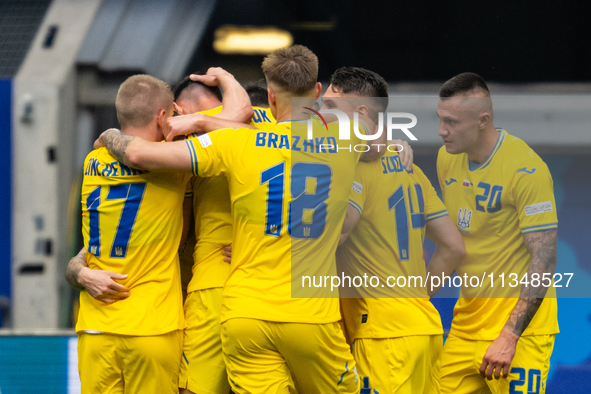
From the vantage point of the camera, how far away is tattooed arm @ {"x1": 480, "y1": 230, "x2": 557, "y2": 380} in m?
3.00

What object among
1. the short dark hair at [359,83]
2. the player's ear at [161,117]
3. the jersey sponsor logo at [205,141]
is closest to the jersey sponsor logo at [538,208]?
the short dark hair at [359,83]

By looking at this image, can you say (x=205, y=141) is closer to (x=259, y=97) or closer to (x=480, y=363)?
(x=259, y=97)

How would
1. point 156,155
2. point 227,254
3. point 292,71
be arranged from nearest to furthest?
point 156,155
point 292,71
point 227,254

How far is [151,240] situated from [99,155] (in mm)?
509

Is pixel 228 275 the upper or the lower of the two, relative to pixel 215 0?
lower

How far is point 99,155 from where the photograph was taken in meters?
2.84

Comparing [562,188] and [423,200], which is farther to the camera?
[562,188]

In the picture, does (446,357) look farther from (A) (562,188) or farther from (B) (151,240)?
(A) (562,188)

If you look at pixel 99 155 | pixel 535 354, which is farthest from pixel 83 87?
pixel 535 354

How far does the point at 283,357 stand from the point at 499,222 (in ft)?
5.07

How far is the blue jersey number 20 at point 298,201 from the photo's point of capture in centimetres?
261

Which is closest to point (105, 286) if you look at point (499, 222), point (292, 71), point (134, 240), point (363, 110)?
point (134, 240)

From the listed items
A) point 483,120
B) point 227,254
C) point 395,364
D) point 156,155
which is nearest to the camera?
point 156,155

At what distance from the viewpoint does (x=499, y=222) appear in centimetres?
331
